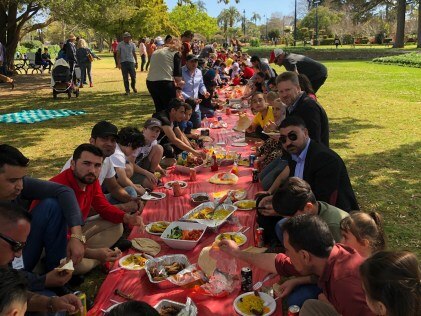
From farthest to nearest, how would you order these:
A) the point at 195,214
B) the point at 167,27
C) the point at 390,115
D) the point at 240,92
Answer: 1. the point at 167,27
2. the point at 240,92
3. the point at 390,115
4. the point at 195,214

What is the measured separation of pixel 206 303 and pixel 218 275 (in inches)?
9.9

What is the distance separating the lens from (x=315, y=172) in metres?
3.80

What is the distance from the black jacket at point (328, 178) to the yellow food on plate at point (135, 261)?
1.69 m

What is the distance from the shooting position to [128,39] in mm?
14078

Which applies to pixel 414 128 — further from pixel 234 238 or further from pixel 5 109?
pixel 5 109

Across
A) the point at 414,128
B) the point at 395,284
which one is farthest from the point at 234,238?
the point at 414,128

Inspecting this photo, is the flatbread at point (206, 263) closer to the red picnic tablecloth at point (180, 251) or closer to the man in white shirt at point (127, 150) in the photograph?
the red picnic tablecloth at point (180, 251)

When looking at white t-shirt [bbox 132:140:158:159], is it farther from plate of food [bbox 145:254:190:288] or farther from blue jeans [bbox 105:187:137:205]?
plate of food [bbox 145:254:190:288]

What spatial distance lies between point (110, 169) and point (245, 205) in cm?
157

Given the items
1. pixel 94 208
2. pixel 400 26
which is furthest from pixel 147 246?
pixel 400 26

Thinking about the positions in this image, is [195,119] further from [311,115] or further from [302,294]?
[302,294]

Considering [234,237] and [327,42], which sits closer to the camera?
[234,237]

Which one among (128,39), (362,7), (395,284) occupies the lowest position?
(395,284)

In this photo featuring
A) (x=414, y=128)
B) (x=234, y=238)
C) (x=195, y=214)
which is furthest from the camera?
(x=414, y=128)
